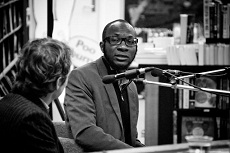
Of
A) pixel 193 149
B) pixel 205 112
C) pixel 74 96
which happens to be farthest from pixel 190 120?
pixel 193 149

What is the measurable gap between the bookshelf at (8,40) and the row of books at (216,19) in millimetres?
1751

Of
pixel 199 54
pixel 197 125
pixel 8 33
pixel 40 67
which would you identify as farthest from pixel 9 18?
pixel 40 67

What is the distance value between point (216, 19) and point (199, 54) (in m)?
0.35

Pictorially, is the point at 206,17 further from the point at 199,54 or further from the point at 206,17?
the point at 199,54

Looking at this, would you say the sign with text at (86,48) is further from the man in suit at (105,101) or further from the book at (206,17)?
the man in suit at (105,101)

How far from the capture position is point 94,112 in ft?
7.48

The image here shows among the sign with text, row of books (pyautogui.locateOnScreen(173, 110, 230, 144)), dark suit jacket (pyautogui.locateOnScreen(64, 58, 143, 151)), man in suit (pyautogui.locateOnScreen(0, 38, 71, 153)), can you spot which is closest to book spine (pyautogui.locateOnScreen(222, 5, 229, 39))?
row of books (pyautogui.locateOnScreen(173, 110, 230, 144))

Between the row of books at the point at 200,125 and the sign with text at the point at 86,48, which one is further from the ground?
the sign with text at the point at 86,48

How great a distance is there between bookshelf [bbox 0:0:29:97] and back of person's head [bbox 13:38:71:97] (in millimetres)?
2234

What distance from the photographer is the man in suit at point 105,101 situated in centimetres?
217

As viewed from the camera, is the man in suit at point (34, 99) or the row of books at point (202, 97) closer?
the man in suit at point (34, 99)

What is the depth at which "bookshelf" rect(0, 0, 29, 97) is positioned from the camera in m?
3.86

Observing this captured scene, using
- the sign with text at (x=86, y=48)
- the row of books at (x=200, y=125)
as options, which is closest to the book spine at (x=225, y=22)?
the row of books at (x=200, y=125)

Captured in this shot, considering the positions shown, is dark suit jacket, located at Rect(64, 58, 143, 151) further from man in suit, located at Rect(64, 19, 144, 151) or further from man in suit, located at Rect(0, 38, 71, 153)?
man in suit, located at Rect(0, 38, 71, 153)
